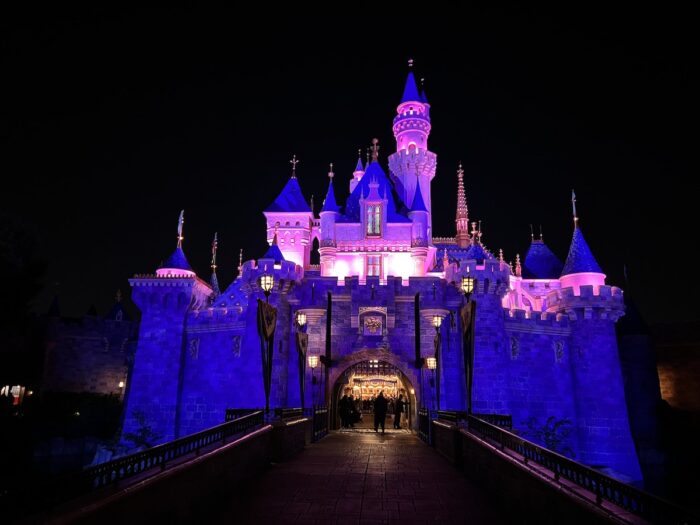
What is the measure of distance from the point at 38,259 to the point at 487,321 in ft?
75.5

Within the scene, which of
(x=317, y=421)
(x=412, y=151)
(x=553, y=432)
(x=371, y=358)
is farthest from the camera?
(x=412, y=151)

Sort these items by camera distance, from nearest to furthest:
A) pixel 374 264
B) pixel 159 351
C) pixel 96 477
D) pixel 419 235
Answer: pixel 96 477
pixel 159 351
pixel 374 264
pixel 419 235

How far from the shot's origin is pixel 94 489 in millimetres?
5168

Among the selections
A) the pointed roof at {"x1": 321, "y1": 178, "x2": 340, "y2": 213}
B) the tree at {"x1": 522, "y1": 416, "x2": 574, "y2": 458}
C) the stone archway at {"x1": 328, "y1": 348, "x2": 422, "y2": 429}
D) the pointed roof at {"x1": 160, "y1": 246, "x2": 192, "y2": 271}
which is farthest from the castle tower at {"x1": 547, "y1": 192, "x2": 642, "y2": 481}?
the pointed roof at {"x1": 160, "y1": 246, "x2": 192, "y2": 271}

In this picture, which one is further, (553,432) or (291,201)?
(291,201)

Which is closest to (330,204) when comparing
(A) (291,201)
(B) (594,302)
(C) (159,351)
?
(A) (291,201)

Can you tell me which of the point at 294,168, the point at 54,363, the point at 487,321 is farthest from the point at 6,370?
the point at 487,321

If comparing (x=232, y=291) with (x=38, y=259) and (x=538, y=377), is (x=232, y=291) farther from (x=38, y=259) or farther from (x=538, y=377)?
(x=538, y=377)

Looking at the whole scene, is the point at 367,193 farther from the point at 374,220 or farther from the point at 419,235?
the point at 419,235

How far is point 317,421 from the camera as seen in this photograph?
65.2 ft

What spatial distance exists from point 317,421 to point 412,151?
27.5 meters

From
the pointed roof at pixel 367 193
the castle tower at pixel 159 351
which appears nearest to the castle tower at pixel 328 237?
the pointed roof at pixel 367 193

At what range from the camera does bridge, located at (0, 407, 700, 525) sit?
4703 mm

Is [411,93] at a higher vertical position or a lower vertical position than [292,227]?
higher
